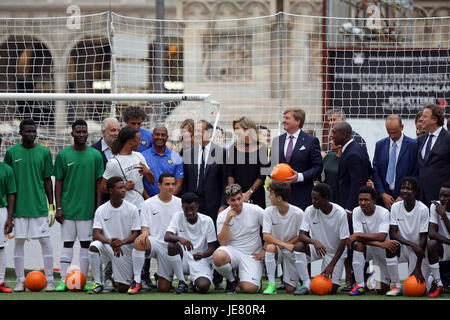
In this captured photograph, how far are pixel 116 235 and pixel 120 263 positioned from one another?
301 millimetres

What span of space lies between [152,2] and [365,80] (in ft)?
46.6

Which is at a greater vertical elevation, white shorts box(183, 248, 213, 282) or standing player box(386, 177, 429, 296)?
standing player box(386, 177, 429, 296)

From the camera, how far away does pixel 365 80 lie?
14438mm

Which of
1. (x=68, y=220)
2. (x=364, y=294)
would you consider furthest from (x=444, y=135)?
(x=68, y=220)

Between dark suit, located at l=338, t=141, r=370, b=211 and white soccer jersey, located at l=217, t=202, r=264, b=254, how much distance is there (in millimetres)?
951

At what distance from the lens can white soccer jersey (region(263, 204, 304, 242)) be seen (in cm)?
916

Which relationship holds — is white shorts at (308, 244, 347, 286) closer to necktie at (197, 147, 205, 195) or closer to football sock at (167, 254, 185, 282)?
football sock at (167, 254, 185, 282)

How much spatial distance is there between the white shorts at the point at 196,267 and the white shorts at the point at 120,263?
1.90 ft

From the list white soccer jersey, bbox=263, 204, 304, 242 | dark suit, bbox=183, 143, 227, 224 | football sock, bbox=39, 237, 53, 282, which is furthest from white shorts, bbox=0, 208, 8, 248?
white soccer jersey, bbox=263, 204, 304, 242

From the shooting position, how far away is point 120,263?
30.1 ft

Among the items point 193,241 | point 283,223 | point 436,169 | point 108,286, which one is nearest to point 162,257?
point 193,241

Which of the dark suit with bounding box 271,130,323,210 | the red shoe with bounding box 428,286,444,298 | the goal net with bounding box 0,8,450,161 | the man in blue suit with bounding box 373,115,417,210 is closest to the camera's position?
the red shoe with bounding box 428,286,444,298

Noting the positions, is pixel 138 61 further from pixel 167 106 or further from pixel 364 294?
pixel 364 294

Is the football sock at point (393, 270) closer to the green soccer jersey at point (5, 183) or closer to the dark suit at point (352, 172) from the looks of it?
the dark suit at point (352, 172)
